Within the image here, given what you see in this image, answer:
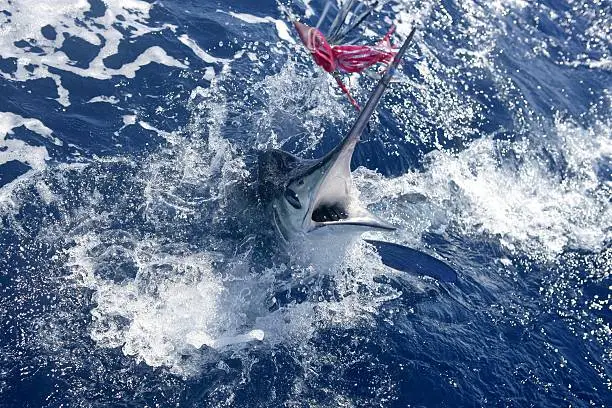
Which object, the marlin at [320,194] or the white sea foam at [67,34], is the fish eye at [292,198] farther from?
the white sea foam at [67,34]

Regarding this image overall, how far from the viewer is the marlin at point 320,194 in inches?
247

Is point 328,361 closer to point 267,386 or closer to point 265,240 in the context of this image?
point 267,386

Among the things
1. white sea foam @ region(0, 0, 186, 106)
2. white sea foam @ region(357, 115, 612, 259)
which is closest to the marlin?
white sea foam @ region(357, 115, 612, 259)

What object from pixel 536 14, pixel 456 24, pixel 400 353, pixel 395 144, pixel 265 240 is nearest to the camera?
pixel 400 353

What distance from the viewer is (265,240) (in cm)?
777

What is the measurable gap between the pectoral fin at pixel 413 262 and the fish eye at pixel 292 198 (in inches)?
64.1

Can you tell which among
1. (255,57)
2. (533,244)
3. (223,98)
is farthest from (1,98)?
(533,244)

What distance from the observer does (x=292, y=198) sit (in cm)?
708

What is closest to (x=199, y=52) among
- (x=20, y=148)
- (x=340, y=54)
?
(x=20, y=148)

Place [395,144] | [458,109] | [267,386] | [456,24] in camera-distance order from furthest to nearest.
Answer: [456,24], [458,109], [395,144], [267,386]

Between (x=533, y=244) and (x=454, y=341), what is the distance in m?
A: 2.33

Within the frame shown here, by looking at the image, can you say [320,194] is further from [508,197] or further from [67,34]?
[67,34]

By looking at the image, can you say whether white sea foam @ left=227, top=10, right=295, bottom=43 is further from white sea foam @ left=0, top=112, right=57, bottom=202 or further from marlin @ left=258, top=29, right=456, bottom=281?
white sea foam @ left=0, top=112, right=57, bottom=202

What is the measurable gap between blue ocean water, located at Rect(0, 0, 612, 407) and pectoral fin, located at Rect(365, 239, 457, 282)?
131 millimetres
